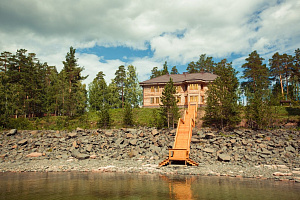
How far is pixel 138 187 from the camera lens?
1323 centimetres

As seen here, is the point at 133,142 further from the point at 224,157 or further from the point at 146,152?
the point at 224,157

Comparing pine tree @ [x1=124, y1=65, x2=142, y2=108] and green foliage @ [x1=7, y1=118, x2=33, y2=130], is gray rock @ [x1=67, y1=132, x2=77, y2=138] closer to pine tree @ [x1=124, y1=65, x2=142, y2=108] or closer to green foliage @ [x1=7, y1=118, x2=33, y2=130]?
green foliage @ [x1=7, y1=118, x2=33, y2=130]

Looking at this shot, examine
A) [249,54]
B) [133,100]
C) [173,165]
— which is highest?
[249,54]

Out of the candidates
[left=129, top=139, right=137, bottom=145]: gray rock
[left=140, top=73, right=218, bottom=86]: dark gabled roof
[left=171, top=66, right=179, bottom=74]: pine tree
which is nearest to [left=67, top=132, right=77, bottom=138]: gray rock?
[left=129, top=139, right=137, bottom=145]: gray rock

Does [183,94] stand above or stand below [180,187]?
above

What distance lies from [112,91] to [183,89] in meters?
21.0

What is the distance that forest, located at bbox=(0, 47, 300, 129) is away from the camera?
27969mm

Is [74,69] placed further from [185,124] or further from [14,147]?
[185,124]

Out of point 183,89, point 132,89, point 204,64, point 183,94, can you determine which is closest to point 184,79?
point 183,89

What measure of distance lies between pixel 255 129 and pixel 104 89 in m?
37.3

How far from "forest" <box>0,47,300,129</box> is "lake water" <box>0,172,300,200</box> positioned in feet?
46.8

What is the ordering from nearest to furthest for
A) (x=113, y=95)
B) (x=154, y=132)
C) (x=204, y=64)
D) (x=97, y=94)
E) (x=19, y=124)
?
(x=154, y=132), (x=19, y=124), (x=97, y=94), (x=113, y=95), (x=204, y=64)

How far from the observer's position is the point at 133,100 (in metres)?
56.6

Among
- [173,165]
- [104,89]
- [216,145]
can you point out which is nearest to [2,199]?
[173,165]
